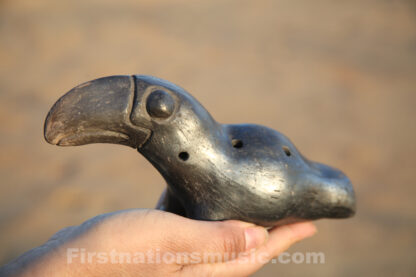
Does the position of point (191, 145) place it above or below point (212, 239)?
above

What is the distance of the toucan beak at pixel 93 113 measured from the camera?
100 centimetres

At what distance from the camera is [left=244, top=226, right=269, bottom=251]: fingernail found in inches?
41.1

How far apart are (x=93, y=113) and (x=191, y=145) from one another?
27cm

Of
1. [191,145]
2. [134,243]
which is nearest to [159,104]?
[191,145]

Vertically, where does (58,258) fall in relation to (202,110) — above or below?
below

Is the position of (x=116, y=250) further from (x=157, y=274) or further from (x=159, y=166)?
(x=159, y=166)

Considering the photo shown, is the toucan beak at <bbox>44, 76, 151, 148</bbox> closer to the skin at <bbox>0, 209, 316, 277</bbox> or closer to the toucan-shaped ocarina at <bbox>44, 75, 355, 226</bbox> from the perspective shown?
the toucan-shaped ocarina at <bbox>44, 75, 355, 226</bbox>

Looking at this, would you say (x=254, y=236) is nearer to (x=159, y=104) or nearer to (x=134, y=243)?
(x=134, y=243)

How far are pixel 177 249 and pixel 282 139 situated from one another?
46 cm

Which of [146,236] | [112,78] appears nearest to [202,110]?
[112,78]

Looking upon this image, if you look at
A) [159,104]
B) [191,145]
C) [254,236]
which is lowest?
[254,236]

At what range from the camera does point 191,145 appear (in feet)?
3.42

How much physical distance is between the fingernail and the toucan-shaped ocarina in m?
0.03

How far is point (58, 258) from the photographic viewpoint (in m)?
0.93
